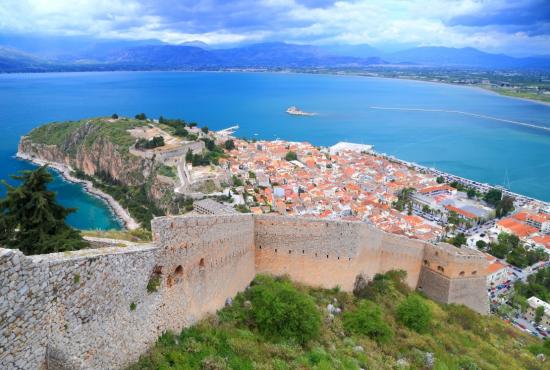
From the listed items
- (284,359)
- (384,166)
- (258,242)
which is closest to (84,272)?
(284,359)

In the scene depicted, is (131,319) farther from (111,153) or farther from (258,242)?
(111,153)

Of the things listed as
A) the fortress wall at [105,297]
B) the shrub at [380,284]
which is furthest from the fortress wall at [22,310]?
the shrub at [380,284]

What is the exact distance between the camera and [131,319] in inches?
239

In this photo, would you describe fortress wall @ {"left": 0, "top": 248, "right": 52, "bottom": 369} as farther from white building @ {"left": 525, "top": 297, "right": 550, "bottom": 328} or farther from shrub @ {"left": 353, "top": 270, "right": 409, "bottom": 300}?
white building @ {"left": 525, "top": 297, "right": 550, "bottom": 328}

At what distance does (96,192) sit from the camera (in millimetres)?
45562

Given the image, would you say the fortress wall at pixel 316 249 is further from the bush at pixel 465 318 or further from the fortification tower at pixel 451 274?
the bush at pixel 465 318

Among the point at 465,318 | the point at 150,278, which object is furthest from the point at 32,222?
the point at 465,318

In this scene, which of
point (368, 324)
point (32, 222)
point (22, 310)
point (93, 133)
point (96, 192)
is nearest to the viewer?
point (22, 310)

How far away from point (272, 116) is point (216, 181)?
6654 cm

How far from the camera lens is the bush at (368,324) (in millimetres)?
11453

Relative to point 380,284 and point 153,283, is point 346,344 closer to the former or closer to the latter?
point 380,284

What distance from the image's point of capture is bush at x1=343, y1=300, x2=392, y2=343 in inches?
451

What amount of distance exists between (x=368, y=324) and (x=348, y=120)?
9050cm

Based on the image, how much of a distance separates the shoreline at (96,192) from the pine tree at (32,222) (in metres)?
23.6
